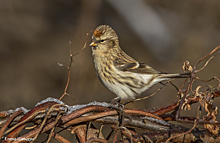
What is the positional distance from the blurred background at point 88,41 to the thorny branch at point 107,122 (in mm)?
4314

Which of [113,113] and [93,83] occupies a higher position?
[93,83]

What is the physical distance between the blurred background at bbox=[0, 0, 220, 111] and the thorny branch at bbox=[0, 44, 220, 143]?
4314mm

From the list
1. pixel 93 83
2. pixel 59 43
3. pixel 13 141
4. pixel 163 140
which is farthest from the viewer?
pixel 59 43

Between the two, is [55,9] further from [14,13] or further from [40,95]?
[40,95]

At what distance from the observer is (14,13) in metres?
7.19

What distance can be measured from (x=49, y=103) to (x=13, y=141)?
0.26 m

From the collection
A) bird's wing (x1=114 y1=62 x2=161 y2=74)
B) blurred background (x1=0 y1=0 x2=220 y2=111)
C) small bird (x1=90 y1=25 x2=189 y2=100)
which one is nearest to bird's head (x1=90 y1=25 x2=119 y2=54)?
small bird (x1=90 y1=25 x2=189 y2=100)

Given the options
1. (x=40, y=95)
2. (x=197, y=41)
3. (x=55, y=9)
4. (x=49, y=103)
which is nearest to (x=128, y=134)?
(x=49, y=103)

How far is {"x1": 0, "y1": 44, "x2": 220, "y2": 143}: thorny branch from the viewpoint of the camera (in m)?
1.73

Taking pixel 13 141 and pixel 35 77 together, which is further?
pixel 35 77

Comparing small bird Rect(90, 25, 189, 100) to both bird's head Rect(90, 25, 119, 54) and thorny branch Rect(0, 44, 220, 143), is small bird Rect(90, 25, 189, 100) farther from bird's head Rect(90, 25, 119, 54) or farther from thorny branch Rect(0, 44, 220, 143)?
thorny branch Rect(0, 44, 220, 143)

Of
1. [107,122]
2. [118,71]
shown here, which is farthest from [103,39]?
[107,122]

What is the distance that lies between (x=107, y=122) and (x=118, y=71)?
1763 millimetres

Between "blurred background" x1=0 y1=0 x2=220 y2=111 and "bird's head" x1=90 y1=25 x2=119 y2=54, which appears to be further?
"blurred background" x1=0 y1=0 x2=220 y2=111
